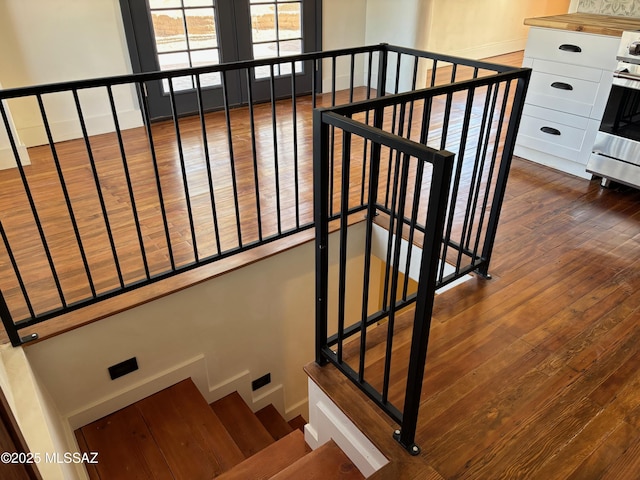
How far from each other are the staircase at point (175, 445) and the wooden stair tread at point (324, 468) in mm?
214

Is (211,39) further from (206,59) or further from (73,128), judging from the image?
(73,128)

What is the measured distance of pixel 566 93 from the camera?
331 centimetres

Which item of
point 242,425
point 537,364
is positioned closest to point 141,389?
point 242,425

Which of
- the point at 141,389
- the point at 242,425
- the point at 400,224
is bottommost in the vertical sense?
the point at 242,425

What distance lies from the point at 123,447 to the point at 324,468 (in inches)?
41.3

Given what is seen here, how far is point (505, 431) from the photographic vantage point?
1657 mm

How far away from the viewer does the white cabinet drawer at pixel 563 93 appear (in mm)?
3201

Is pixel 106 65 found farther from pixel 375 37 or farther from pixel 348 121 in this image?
pixel 348 121

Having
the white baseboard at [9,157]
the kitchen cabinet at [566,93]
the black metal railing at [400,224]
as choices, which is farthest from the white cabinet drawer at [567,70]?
the white baseboard at [9,157]

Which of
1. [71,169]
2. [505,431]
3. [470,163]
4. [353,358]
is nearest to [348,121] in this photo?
[353,358]

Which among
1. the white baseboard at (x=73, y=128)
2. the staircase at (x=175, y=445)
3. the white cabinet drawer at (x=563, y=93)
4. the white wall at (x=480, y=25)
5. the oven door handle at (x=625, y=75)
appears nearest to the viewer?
the staircase at (x=175, y=445)

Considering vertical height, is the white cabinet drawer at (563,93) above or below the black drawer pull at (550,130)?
above

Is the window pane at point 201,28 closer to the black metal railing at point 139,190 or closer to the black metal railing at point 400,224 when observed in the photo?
the black metal railing at point 139,190

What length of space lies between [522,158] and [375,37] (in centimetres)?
230
